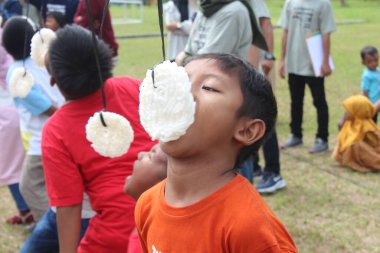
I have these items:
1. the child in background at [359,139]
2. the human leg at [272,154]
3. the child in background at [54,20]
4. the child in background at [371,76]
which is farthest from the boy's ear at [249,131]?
the child in background at [371,76]

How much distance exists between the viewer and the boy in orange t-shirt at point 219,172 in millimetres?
1268

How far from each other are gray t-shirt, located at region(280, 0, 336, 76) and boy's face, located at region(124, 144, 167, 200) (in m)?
3.69

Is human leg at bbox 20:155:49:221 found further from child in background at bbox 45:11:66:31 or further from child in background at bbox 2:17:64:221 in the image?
child in background at bbox 45:11:66:31

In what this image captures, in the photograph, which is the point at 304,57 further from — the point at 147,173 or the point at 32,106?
the point at 147,173

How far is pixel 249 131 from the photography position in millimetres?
1354

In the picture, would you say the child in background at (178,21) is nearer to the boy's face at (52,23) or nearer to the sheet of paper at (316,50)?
Result: the sheet of paper at (316,50)

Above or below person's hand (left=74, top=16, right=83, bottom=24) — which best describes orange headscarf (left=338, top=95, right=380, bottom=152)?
below

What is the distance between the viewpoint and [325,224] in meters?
3.80

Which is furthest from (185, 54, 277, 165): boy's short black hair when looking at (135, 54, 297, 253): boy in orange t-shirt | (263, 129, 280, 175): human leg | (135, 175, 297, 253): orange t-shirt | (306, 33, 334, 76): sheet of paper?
(306, 33, 334, 76): sheet of paper

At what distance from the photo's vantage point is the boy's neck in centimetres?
135

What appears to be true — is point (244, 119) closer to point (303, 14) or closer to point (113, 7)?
point (303, 14)

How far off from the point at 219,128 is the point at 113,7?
29577 mm

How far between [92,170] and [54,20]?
8.48ft

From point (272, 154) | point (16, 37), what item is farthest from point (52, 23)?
point (272, 154)
